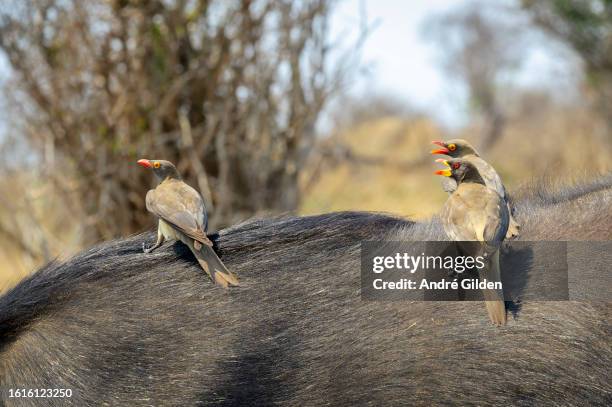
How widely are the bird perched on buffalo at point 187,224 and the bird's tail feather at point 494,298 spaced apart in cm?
67

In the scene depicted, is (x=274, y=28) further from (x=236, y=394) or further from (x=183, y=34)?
(x=236, y=394)

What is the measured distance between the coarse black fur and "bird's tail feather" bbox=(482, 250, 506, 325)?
39mm


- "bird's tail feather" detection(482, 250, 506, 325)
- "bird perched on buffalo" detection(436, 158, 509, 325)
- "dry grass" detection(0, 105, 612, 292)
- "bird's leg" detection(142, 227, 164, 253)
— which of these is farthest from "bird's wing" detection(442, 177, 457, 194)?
"bird's leg" detection(142, 227, 164, 253)

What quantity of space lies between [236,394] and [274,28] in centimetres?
416

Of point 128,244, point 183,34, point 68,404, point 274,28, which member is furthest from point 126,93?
point 68,404

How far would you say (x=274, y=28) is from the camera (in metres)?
6.16

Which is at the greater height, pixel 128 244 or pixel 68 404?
pixel 128 244

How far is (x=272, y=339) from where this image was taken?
2404 millimetres

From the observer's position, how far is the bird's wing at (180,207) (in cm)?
241

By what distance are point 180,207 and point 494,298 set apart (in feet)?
2.86

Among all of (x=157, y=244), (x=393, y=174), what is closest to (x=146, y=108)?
(x=157, y=244)

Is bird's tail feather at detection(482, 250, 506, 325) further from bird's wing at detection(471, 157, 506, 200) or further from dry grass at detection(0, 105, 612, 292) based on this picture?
dry grass at detection(0, 105, 612, 292)

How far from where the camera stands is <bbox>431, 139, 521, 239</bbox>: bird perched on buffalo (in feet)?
8.14

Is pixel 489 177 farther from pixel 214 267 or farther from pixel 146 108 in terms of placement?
pixel 146 108
